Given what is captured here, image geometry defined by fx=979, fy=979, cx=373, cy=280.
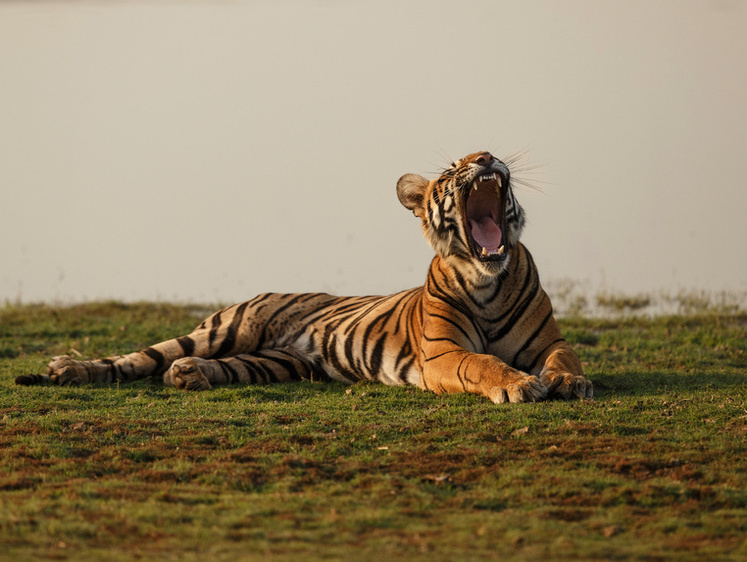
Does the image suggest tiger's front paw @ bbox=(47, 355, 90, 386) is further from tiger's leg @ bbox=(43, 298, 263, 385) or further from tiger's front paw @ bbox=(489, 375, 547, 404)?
Answer: tiger's front paw @ bbox=(489, 375, 547, 404)

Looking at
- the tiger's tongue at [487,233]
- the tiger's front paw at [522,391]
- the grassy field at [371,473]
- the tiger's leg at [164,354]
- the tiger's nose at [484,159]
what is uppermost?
the tiger's nose at [484,159]

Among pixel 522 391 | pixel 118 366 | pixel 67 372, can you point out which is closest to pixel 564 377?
pixel 522 391

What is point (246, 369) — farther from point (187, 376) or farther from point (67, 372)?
point (67, 372)

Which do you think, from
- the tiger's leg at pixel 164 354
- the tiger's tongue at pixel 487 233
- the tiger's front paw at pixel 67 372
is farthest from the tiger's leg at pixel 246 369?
the tiger's tongue at pixel 487 233

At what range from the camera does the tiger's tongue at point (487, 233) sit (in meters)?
6.85

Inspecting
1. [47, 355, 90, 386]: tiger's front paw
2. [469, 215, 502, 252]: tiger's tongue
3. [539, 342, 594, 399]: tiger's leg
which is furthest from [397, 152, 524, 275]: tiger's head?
[47, 355, 90, 386]: tiger's front paw

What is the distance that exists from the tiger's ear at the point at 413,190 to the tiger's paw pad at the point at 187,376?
77.7 inches

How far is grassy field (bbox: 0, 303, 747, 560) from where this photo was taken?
3373 millimetres

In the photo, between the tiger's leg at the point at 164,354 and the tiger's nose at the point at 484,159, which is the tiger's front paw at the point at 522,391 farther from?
the tiger's leg at the point at 164,354

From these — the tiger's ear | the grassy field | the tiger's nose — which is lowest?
the grassy field

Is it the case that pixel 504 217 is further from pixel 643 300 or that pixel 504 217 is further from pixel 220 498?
pixel 643 300

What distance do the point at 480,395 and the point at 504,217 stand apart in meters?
1.30

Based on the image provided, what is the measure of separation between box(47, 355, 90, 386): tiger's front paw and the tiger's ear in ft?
8.90

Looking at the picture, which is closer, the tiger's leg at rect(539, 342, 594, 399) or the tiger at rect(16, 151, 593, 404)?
the tiger's leg at rect(539, 342, 594, 399)
